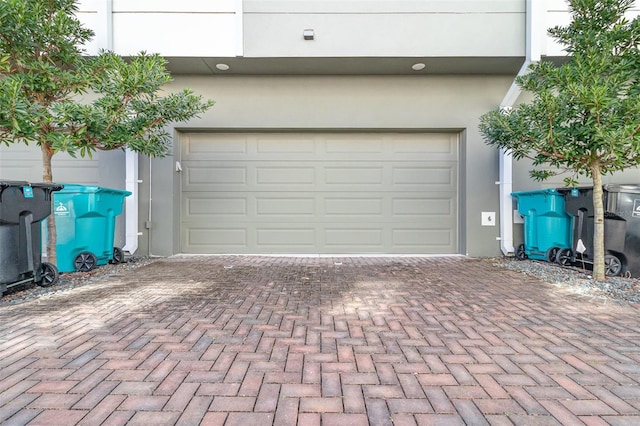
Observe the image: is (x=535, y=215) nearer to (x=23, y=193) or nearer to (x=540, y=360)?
(x=540, y=360)

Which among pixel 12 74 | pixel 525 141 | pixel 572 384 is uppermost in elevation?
pixel 12 74

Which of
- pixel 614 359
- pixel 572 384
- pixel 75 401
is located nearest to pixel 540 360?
pixel 572 384

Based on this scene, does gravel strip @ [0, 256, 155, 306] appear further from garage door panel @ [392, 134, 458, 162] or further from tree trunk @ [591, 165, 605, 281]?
tree trunk @ [591, 165, 605, 281]

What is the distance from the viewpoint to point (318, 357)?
225 cm

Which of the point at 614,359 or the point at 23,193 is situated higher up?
the point at 23,193

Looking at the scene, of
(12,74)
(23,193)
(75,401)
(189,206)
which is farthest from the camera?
(189,206)

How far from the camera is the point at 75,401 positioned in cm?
174

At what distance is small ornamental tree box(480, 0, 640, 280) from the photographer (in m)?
3.71

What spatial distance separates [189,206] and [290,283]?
11.4 ft

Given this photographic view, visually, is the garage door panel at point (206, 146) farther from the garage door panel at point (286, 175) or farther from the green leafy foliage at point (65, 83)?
the green leafy foliage at point (65, 83)

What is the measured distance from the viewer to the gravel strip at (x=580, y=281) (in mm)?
3750

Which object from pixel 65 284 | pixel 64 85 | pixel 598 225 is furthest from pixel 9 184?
pixel 598 225

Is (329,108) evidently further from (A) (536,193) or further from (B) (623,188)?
(B) (623,188)

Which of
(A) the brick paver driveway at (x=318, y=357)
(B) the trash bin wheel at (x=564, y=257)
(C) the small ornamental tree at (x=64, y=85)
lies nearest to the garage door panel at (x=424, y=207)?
(B) the trash bin wheel at (x=564, y=257)
